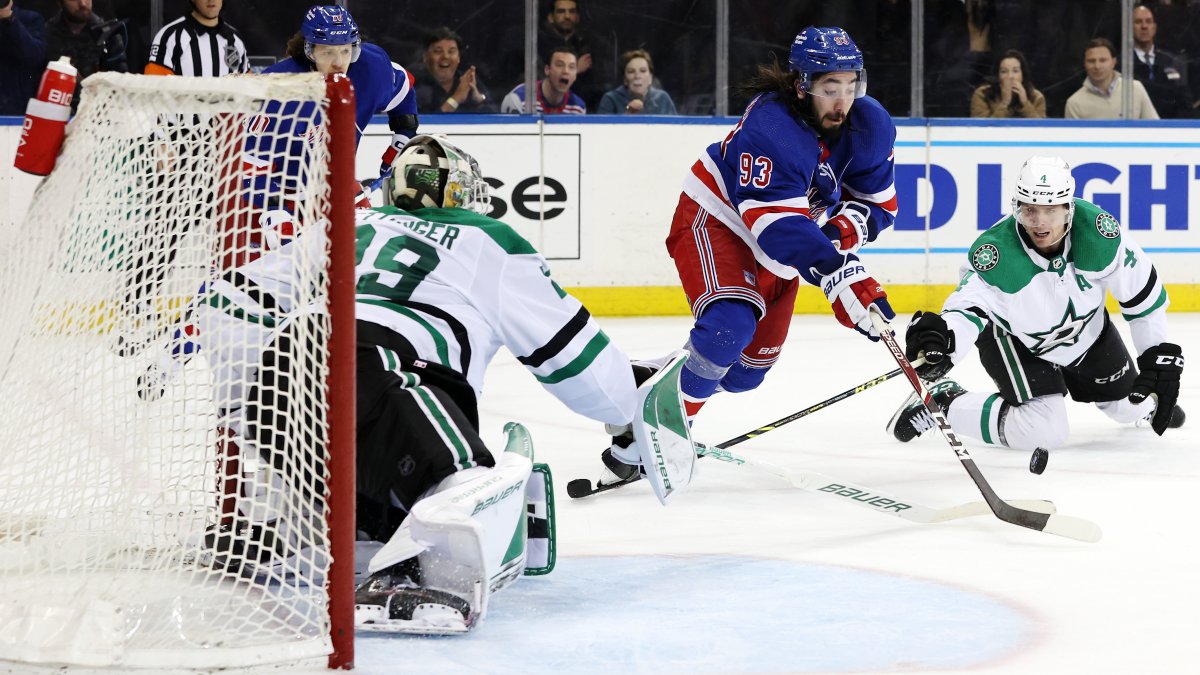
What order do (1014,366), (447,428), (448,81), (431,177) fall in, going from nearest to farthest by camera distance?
(447,428) → (431,177) → (1014,366) → (448,81)

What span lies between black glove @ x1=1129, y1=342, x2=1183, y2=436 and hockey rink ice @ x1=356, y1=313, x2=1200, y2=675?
0.39 ft

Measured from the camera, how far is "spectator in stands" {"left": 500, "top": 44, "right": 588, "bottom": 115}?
20.8 ft

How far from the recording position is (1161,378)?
3.47 meters

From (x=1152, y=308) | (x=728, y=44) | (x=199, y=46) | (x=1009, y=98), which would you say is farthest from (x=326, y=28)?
(x=1009, y=98)

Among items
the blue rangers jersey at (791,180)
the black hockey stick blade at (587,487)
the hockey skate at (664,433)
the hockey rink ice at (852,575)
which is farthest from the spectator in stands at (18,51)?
the hockey skate at (664,433)

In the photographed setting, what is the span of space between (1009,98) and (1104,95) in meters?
0.41

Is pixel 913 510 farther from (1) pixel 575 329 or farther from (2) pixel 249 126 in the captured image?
(2) pixel 249 126

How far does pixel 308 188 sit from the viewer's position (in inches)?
73.8

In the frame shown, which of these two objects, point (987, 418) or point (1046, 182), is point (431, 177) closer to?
point (1046, 182)

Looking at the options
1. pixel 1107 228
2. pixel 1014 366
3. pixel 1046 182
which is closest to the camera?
pixel 1046 182

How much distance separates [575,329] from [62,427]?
2.43 feet

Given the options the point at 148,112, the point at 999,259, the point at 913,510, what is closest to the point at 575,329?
the point at 148,112

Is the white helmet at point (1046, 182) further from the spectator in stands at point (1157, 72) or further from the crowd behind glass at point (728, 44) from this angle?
the spectator in stands at point (1157, 72)

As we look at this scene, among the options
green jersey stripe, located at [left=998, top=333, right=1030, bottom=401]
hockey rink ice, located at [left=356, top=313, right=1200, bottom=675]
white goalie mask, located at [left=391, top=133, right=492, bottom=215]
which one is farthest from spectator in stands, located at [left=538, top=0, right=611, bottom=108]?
white goalie mask, located at [left=391, top=133, right=492, bottom=215]
